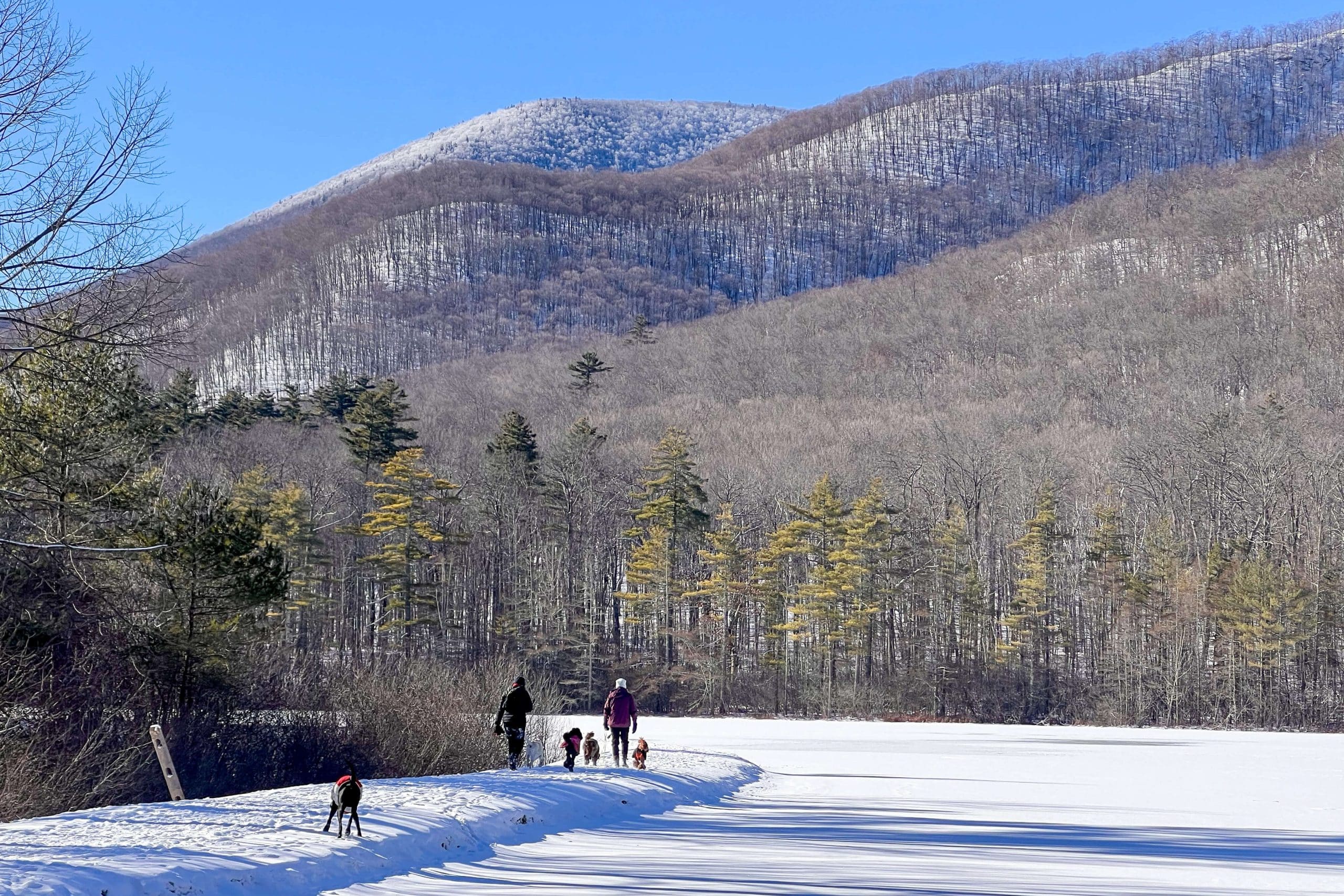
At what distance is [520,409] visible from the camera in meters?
125

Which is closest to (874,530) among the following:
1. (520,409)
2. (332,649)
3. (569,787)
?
(332,649)

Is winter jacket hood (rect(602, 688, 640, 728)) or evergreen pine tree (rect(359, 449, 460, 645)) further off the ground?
evergreen pine tree (rect(359, 449, 460, 645))

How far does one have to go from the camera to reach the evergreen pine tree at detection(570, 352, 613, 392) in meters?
130

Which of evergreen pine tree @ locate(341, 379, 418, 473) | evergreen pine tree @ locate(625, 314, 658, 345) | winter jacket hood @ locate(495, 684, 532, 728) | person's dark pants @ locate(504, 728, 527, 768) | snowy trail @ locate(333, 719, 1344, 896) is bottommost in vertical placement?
snowy trail @ locate(333, 719, 1344, 896)

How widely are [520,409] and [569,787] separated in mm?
109261

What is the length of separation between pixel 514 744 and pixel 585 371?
111588 millimetres

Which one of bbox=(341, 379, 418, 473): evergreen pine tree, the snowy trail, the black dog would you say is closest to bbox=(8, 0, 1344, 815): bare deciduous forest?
bbox=(341, 379, 418, 473): evergreen pine tree

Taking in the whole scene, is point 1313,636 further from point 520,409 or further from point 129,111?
point 520,409

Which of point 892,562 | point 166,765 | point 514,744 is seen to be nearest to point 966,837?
point 514,744

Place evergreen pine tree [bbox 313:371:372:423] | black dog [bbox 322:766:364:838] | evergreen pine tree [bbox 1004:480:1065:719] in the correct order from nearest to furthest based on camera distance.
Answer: black dog [bbox 322:766:364:838], evergreen pine tree [bbox 1004:480:1065:719], evergreen pine tree [bbox 313:371:372:423]

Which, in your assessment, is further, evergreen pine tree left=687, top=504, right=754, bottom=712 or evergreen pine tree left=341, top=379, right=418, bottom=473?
evergreen pine tree left=341, top=379, right=418, bottom=473

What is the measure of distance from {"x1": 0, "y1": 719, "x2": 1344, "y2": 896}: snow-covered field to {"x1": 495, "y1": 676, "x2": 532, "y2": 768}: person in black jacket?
0.62m

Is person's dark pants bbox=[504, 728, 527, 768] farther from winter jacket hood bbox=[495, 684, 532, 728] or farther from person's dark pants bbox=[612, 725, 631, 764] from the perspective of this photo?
person's dark pants bbox=[612, 725, 631, 764]

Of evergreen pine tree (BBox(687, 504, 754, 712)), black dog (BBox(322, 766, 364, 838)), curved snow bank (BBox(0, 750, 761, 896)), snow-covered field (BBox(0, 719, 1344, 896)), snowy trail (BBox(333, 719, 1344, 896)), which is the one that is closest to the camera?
curved snow bank (BBox(0, 750, 761, 896))
